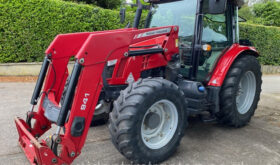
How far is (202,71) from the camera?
374 centimetres

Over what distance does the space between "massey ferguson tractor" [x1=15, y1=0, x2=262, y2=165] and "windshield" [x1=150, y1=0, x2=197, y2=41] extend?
0.6 inches

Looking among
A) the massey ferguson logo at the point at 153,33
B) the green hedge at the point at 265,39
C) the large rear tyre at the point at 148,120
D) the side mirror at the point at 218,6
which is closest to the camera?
the large rear tyre at the point at 148,120

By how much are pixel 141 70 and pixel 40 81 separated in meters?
1.25

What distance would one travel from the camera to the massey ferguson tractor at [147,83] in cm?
239

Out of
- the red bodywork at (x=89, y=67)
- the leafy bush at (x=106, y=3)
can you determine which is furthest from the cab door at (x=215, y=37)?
the leafy bush at (x=106, y=3)

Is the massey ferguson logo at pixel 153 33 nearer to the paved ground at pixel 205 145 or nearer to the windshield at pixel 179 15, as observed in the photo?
the windshield at pixel 179 15

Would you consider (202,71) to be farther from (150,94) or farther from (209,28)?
(150,94)

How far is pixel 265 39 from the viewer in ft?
41.4

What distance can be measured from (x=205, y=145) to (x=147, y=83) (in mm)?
1345

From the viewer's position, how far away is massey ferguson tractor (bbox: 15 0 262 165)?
2.39 meters

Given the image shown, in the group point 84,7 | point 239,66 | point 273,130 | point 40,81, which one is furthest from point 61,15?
point 273,130

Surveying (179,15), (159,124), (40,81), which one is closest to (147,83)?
(159,124)

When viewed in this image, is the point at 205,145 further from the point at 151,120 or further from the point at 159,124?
the point at 151,120

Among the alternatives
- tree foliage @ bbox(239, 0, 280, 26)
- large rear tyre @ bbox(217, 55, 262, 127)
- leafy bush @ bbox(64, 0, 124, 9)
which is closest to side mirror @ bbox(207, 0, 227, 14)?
large rear tyre @ bbox(217, 55, 262, 127)
